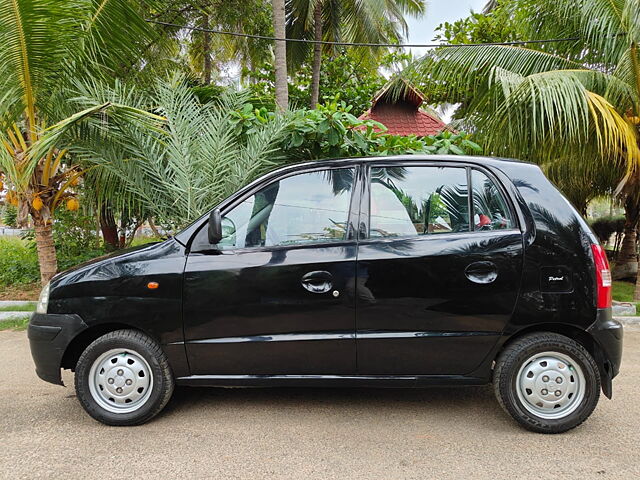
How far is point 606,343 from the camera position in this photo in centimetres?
289

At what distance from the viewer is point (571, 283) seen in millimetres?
2889

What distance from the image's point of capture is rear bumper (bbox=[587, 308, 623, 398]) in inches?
114

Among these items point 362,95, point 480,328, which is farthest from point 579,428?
point 362,95

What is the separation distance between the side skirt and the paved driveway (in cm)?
29

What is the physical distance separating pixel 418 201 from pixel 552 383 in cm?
144

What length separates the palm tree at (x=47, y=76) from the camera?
541 cm

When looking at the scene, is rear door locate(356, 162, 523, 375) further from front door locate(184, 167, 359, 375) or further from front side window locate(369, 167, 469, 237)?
front door locate(184, 167, 359, 375)

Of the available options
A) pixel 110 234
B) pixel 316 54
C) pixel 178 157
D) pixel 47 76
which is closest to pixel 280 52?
pixel 316 54

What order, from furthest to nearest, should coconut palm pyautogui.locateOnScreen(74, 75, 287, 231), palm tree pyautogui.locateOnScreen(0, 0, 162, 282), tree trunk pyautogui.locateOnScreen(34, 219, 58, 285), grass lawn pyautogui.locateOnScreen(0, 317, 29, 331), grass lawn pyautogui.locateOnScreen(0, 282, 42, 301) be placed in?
grass lawn pyautogui.locateOnScreen(0, 282, 42, 301)
tree trunk pyautogui.locateOnScreen(34, 219, 58, 285)
grass lawn pyautogui.locateOnScreen(0, 317, 29, 331)
coconut palm pyautogui.locateOnScreen(74, 75, 287, 231)
palm tree pyautogui.locateOnScreen(0, 0, 162, 282)

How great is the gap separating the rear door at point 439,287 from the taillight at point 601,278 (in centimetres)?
49

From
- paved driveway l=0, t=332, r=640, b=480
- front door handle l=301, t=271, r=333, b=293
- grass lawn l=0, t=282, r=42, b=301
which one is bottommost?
paved driveway l=0, t=332, r=640, b=480

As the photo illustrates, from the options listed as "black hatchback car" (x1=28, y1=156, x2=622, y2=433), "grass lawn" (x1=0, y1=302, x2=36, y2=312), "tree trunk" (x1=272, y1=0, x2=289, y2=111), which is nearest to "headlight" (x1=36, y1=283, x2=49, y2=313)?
"black hatchback car" (x1=28, y1=156, x2=622, y2=433)

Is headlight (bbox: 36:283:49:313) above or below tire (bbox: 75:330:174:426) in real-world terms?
above

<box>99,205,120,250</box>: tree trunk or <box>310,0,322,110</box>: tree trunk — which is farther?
<box>310,0,322,110</box>: tree trunk
